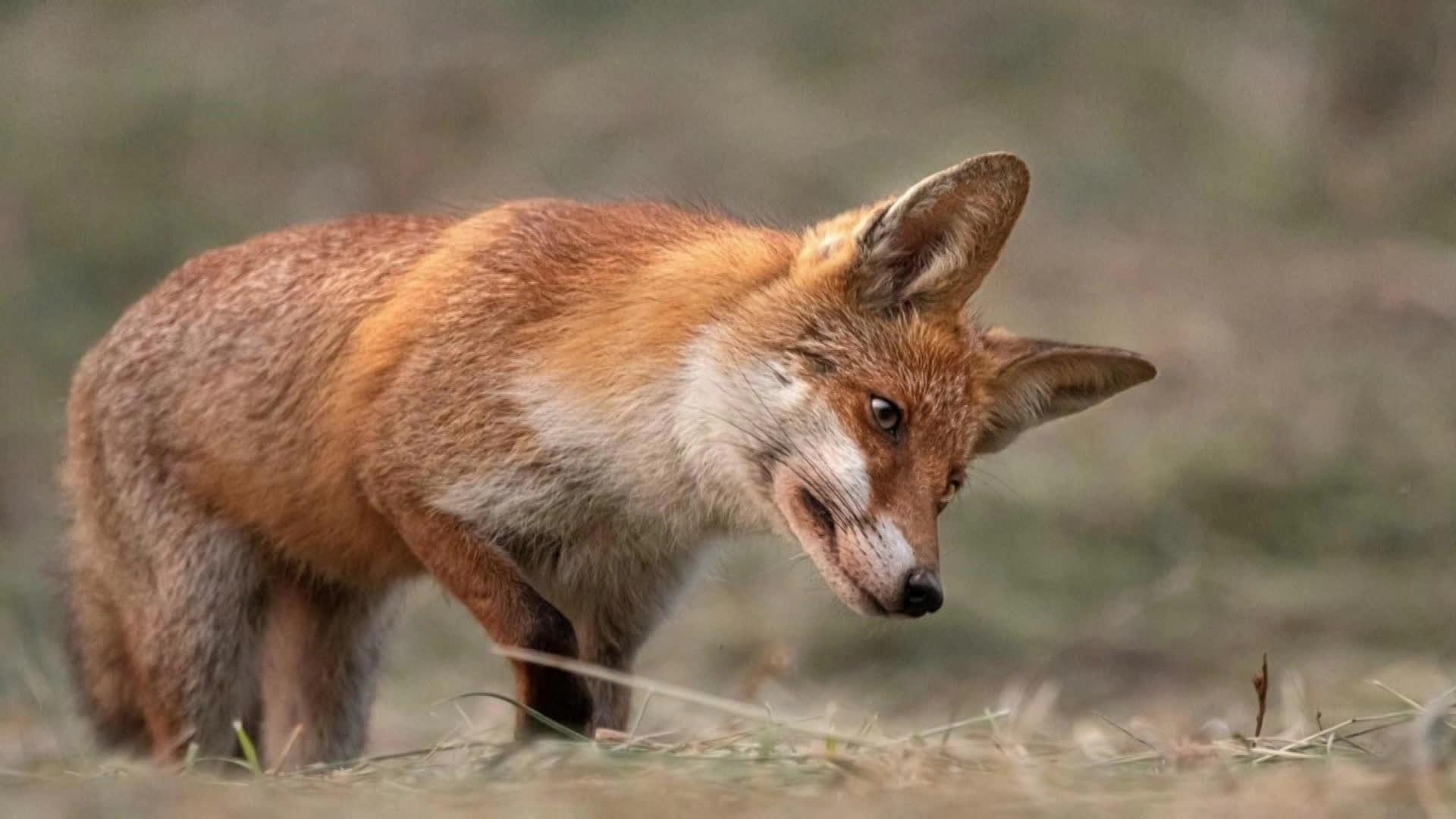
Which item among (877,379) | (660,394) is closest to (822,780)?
(877,379)

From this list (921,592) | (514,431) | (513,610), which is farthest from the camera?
(514,431)

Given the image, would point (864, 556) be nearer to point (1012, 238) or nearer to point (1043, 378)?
point (1043, 378)

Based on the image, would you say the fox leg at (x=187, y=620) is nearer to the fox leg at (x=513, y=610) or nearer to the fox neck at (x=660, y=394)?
the fox leg at (x=513, y=610)

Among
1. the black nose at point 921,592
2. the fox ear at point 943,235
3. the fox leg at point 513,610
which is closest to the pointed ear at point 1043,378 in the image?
the fox ear at point 943,235

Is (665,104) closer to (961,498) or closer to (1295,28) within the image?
(1295,28)

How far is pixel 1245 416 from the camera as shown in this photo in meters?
12.9

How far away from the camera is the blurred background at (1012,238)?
11.1 metres

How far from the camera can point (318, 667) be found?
26.2 ft

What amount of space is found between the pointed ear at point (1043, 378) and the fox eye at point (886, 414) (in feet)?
2.07

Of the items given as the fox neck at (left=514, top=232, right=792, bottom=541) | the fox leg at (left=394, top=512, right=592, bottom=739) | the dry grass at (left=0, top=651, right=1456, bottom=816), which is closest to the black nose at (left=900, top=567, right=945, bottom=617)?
the dry grass at (left=0, top=651, right=1456, bottom=816)

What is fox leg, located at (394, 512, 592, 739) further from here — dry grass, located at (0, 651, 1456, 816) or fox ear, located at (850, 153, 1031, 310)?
fox ear, located at (850, 153, 1031, 310)

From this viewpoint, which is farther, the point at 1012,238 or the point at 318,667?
the point at 1012,238

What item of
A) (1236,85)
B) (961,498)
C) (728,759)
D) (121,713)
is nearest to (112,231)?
(961,498)

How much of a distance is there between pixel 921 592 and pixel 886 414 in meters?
0.69
